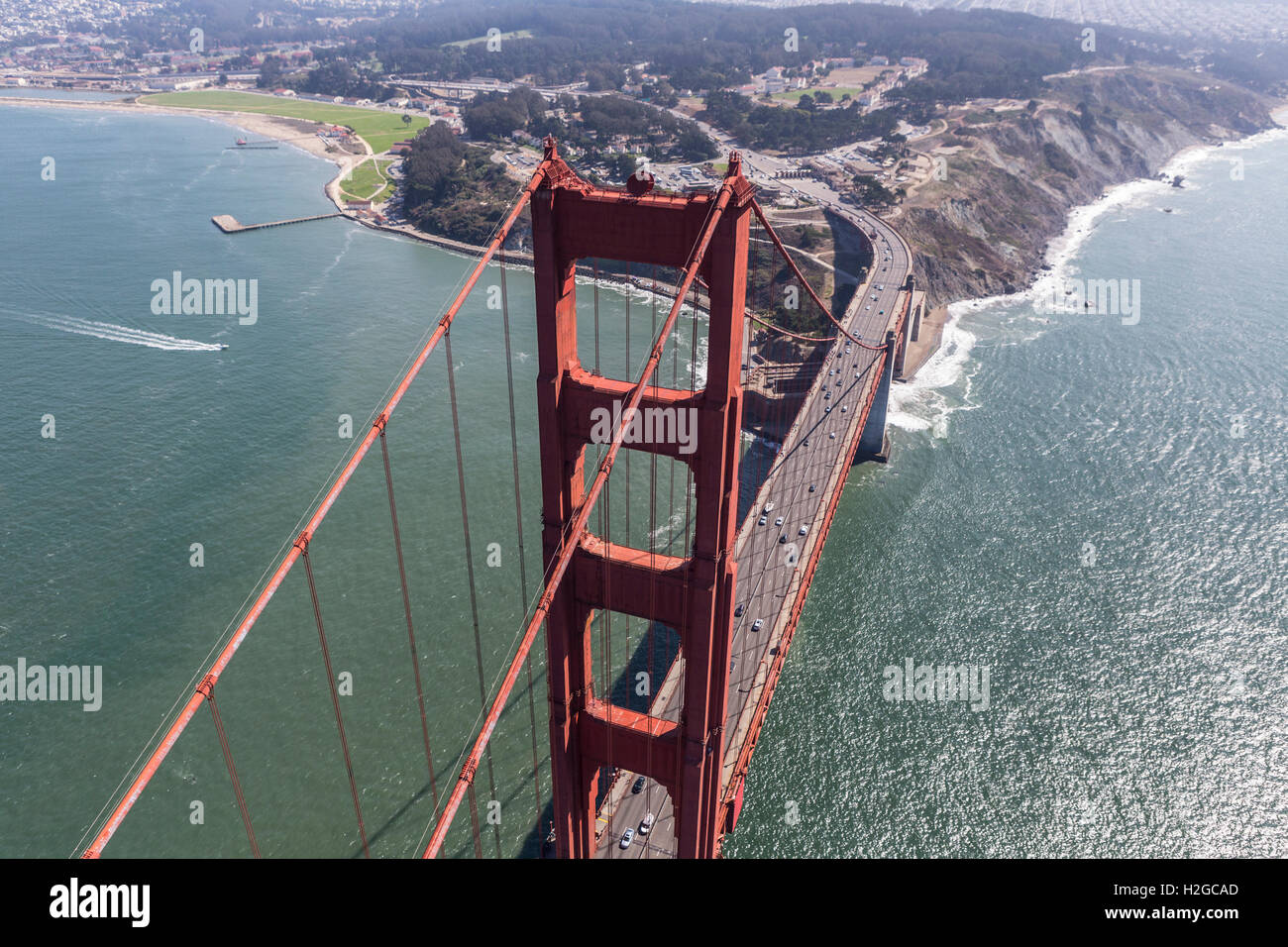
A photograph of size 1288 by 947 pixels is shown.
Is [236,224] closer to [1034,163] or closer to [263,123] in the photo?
[263,123]

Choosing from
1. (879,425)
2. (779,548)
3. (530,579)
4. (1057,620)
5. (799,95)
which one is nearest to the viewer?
(779,548)

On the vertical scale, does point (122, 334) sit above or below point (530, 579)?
above

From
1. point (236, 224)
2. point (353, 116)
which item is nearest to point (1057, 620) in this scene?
point (236, 224)

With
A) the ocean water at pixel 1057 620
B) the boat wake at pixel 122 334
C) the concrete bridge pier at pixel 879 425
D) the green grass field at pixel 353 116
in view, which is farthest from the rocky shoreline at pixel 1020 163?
the boat wake at pixel 122 334

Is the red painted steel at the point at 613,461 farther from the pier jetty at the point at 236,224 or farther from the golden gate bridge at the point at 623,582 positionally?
the pier jetty at the point at 236,224

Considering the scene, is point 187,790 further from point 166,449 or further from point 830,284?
point 830,284

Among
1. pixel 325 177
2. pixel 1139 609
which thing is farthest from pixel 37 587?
pixel 325 177
